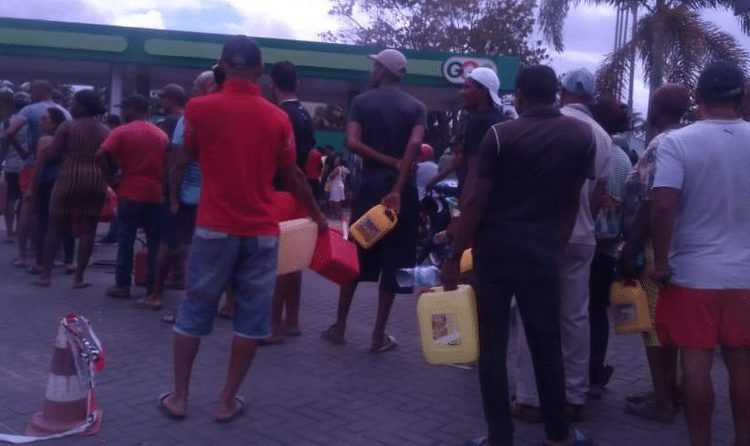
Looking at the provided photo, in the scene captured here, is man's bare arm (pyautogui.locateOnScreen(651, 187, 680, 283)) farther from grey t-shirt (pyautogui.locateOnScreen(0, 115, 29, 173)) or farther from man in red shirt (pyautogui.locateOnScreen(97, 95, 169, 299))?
grey t-shirt (pyautogui.locateOnScreen(0, 115, 29, 173))

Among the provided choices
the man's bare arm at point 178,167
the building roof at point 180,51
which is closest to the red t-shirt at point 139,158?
→ the man's bare arm at point 178,167

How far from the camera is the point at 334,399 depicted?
5.69 m

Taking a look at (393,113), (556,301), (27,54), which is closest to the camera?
(556,301)

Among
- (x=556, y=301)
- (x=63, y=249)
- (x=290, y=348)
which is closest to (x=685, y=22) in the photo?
(x=63, y=249)

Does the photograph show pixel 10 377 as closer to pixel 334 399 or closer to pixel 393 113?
pixel 334 399

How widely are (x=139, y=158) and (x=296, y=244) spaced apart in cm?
288

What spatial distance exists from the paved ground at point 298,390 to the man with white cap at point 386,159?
55cm

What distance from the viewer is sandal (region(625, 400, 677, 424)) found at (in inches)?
217

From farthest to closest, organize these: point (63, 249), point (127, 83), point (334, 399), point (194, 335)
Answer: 1. point (127, 83)
2. point (63, 249)
3. point (334, 399)
4. point (194, 335)

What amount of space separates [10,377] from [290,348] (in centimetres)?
189

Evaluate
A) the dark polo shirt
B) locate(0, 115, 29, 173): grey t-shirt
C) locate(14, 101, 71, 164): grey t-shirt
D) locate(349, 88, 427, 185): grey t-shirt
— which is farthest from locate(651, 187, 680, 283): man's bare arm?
locate(0, 115, 29, 173): grey t-shirt

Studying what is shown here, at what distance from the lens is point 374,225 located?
646 centimetres

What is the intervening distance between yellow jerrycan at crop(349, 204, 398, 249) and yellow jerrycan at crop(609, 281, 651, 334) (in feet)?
5.42

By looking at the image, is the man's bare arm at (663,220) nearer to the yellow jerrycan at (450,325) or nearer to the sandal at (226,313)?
the yellow jerrycan at (450,325)
